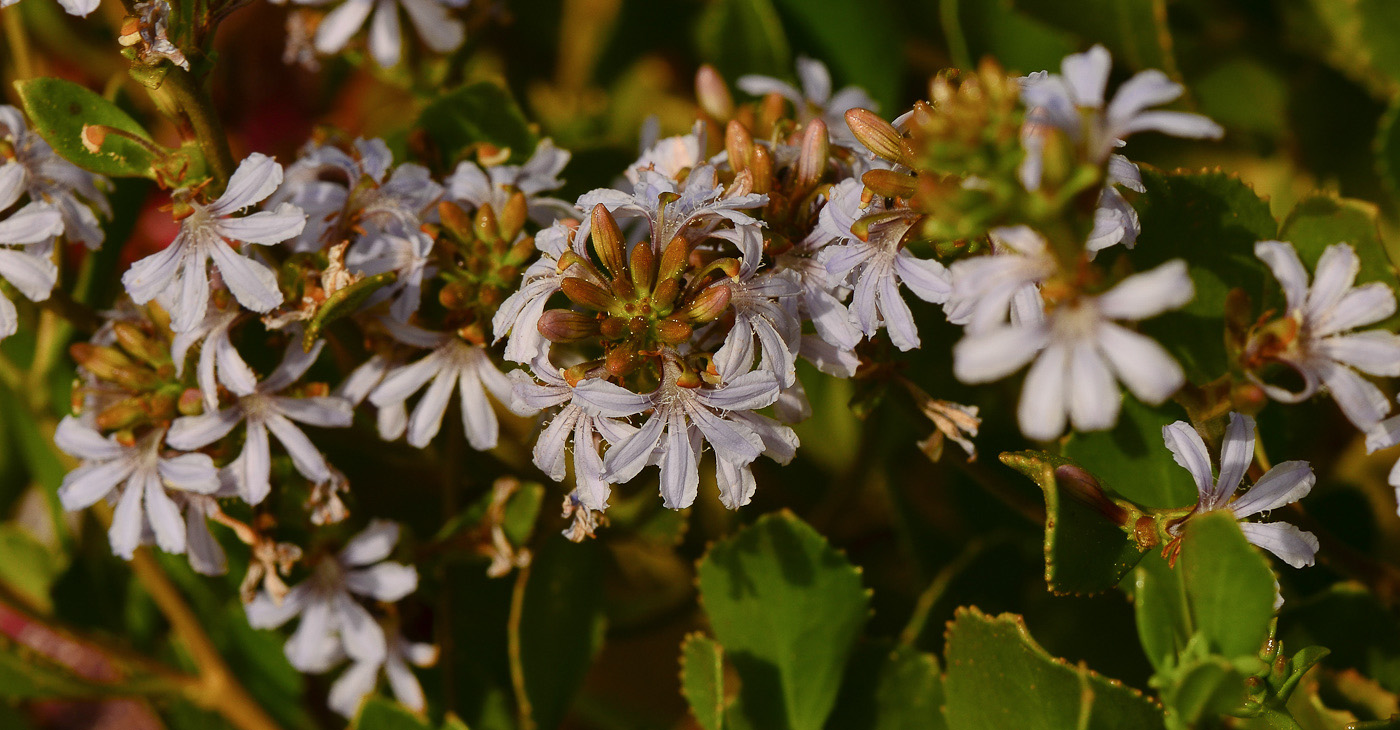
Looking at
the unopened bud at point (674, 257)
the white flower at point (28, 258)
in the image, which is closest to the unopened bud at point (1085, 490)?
the unopened bud at point (674, 257)

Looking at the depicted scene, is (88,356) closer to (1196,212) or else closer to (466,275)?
(466,275)

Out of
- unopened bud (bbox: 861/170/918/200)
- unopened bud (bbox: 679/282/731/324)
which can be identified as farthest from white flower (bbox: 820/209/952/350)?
unopened bud (bbox: 679/282/731/324)

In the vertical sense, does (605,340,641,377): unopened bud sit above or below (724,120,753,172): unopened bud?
below

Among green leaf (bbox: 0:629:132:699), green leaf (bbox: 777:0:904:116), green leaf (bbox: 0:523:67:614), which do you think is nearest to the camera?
green leaf (bbox: 0:629:132:699)

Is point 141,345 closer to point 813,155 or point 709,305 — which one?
point 709,305

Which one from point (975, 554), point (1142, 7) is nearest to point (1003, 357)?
point (975, 554)

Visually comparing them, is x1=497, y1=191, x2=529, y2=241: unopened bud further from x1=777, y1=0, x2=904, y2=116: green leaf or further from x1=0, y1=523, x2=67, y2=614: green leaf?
x1=0, y1=523, x2=67, y2=614: green leaf
